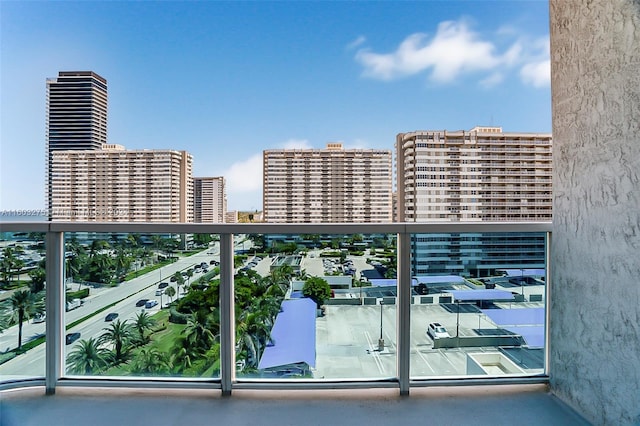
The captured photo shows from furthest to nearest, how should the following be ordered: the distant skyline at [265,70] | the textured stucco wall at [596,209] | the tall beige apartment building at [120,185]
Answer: the distant skyline at [265,70] → the tall beige apartment building at [120,185] → the textured stucco wall at [596,209]

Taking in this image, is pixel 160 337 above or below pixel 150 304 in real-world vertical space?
below

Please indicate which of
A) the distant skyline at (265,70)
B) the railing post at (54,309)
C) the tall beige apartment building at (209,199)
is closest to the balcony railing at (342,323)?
the railing post at (54,309)

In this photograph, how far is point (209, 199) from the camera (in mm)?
2945

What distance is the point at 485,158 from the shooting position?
2.70 m

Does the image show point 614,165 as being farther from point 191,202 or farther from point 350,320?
point 191,202

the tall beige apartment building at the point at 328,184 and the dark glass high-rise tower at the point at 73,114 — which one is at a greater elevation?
the dark glass high-rise tower at the point at 73,114

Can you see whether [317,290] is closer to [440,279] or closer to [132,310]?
[440,279]

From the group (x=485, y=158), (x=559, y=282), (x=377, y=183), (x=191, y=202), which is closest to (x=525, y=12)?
(x=485, y=158)

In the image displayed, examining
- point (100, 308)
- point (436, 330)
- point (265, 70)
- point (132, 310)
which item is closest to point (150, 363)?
point (132, 310)

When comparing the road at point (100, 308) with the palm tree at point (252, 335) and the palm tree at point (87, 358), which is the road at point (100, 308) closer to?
the palm tree at point (87, 358)

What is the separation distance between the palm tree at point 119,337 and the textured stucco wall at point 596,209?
259 centimetres

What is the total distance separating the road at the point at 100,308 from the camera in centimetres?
179

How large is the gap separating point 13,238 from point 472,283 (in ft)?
9.22

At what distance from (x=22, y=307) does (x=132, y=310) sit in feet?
2.16
